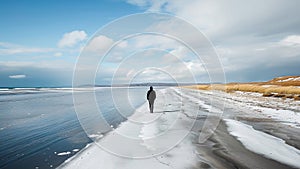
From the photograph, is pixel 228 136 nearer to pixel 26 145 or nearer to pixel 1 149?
pixel 26 145

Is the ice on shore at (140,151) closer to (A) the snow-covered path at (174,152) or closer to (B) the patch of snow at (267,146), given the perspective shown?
(A) the snow-covered path at (174,152)

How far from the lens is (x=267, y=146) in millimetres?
7629

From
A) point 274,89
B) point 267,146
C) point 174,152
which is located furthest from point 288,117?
point 274,89

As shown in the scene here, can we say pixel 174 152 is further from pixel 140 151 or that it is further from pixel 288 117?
pixel 288 117

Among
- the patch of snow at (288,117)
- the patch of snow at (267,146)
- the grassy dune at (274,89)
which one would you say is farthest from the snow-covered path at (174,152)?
the grassy dune at (274,89)

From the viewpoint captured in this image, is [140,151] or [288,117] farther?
[288,117]

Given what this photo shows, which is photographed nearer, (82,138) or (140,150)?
(140,150)

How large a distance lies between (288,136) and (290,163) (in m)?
3.69

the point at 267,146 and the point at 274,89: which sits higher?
the point at 274,89

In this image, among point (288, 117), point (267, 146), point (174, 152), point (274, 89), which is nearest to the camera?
point (174, 152)

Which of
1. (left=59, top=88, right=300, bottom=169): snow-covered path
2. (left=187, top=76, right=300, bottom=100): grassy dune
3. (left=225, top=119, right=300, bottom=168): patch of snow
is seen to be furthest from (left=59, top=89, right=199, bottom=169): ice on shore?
(left=187, top=76, right=300, bottom=100): grassy dune

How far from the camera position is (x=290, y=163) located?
591 centimetres

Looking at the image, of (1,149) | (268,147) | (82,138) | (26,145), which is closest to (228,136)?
(268,147)

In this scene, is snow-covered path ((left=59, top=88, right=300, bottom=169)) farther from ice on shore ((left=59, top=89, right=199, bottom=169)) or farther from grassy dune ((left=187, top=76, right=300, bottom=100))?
grassy dune ((left=187, top=76, right=300, bottom=100))
